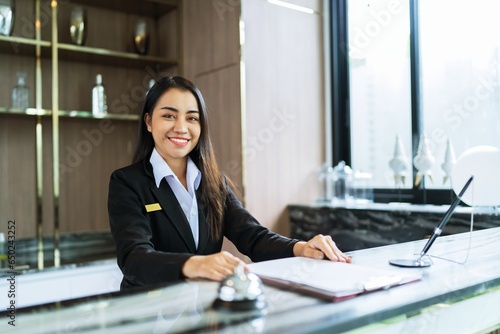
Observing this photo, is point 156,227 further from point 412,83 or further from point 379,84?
point 379,84

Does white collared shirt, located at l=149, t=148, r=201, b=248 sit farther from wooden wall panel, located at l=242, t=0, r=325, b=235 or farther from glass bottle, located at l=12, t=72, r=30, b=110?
glass bottle, located at l=12, t=72, r=30, b=110

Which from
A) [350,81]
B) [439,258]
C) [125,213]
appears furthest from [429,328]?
[350,81]

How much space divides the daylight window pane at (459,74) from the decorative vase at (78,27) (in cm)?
221

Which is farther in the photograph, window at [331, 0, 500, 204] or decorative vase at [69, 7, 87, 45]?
decorative vase at [69, 7, 87, 45]

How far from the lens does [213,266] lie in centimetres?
112

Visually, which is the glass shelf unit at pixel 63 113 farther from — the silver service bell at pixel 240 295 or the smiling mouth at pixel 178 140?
the silver service bell at pixel 240 295

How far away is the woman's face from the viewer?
65.1 inches

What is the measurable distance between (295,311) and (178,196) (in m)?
0.88

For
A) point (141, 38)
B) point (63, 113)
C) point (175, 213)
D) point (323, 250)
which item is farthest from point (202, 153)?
point (141, 38)

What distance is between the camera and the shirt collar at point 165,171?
1.64 m

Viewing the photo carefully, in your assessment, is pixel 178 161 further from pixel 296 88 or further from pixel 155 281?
pixel 296 88

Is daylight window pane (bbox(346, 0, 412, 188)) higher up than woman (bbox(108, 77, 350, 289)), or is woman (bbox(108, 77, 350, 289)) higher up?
daylight window pane (bbox(346, 0, 412, 188))

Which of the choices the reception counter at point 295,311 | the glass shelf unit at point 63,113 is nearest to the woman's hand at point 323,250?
the reception counter at point 295,311

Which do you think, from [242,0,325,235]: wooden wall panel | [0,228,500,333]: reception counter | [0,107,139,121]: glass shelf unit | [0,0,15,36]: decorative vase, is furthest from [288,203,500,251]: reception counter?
[0,0,15,36]: decorative vase
